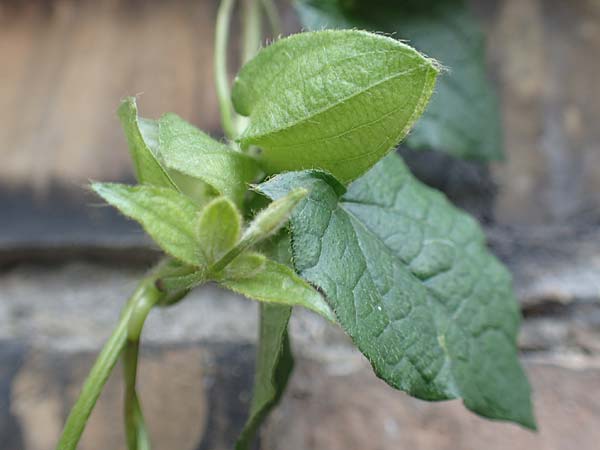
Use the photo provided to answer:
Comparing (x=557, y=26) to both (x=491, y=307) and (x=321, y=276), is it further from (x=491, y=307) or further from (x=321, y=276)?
(x=321, y=276)

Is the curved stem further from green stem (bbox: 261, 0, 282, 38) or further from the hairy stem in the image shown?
the hairy stem

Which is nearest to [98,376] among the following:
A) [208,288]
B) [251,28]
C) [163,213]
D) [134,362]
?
[134,362]

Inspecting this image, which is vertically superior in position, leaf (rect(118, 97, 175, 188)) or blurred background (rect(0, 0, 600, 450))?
leaf (rect(118, 97, 175, 188))

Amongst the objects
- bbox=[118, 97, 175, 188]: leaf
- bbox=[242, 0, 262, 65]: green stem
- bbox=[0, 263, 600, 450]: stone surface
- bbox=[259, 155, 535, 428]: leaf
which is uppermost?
bbox=[242, 0, 262, 65]: green stem

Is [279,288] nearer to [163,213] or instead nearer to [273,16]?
[163,213]

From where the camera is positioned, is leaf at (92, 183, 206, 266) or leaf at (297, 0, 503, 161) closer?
leaf at (92, 183, 206, 266)

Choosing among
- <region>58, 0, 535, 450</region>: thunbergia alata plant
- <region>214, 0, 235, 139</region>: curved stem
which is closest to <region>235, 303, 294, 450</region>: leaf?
<region>58, 0, 535, 450</region>: thunbergia alata plant

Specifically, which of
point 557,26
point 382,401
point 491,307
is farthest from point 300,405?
point 557,26

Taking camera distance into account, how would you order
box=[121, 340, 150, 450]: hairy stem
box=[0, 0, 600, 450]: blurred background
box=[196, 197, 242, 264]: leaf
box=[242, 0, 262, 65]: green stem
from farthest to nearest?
box=[242, 0, 262, 65]: green stem < box=[0, 0, 600, 450]: blurred background < box=[121, 340, 150, 450]: hairy stem < box=[196, 197, 242, 264]: leaf
